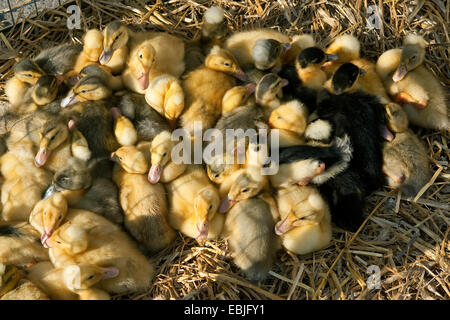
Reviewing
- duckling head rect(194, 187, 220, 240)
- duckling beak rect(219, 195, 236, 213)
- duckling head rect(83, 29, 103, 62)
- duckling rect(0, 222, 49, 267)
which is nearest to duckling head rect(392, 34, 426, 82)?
duckling beak rect(219, 195, 236, 213)

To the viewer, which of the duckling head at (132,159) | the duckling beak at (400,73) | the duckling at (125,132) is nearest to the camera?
the duckling head at (132,159)

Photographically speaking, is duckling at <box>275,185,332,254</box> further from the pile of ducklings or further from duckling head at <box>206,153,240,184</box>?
duckling head at <box>206,153,240,184</box>

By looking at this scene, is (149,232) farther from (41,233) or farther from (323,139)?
(323,139)

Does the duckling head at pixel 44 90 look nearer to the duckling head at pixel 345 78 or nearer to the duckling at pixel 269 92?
the duckling at pixel 269 92

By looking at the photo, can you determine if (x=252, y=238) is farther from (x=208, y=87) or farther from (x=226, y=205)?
(x=208, y=87)

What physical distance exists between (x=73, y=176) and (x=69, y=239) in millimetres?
436

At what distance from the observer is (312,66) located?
3646 millimetres

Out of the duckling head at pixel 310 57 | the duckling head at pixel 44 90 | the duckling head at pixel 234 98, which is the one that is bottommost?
the duckling head at pixel 234 98

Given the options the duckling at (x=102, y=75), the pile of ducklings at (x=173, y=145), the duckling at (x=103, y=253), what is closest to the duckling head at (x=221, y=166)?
the pile of ducklings at (x=173, y=145)

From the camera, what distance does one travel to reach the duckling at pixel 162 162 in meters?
3.13

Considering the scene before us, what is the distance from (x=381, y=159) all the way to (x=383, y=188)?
0.68 feet

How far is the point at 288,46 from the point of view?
3.80 m

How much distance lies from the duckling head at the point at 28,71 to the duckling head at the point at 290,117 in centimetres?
162

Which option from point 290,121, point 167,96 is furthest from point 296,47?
point 167,96
